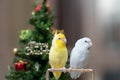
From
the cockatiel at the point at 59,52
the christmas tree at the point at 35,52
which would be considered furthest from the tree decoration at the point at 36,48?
the cockatiel at the point at 59,52

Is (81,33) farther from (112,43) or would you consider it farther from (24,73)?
(24,73)


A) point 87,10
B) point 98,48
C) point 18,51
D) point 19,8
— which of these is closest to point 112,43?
point 98,48

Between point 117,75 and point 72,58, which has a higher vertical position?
point 72,58

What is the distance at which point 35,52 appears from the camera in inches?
49.4

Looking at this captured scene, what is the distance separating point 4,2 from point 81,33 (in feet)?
1.96

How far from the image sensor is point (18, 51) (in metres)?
1.27

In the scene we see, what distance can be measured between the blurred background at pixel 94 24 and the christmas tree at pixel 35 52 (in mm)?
922

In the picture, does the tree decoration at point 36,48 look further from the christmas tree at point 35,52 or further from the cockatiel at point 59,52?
the cockatiel at point 59,52

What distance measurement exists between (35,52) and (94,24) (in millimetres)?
1250

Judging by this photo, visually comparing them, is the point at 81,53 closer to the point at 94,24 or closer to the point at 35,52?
the point at 35,52

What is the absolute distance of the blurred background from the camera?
7.44ft

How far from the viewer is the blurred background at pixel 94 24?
2.27 m

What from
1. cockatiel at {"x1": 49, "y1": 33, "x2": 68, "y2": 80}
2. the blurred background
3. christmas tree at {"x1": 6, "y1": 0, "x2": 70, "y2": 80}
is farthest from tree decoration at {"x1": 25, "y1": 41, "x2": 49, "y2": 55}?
the blurred background

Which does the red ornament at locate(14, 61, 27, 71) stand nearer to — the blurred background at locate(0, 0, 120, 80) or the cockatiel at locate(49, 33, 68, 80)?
the cockatiel at locate(49, 33, 68, 80)
